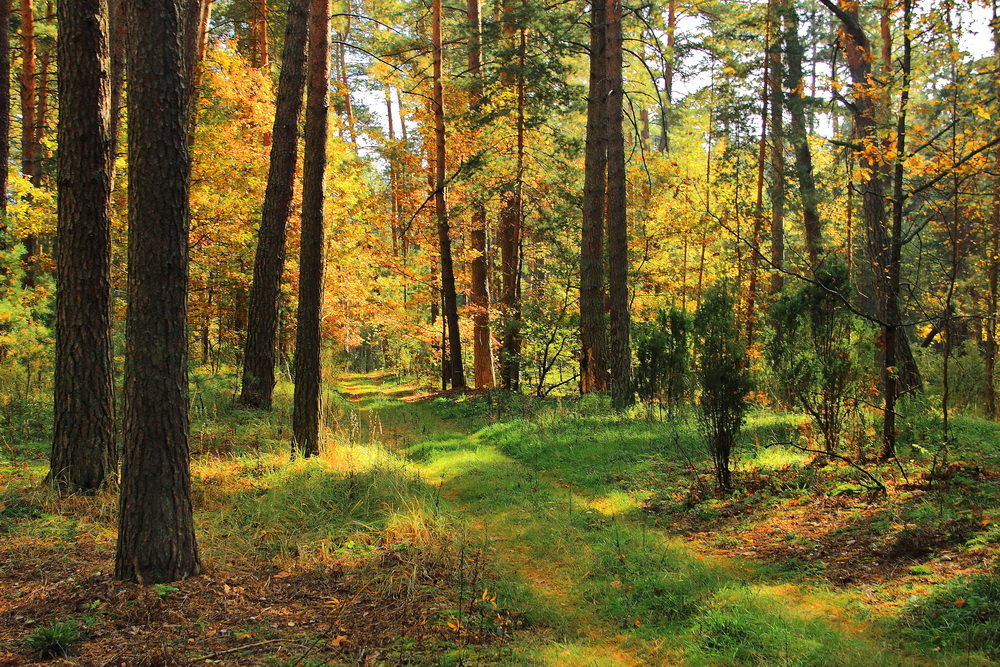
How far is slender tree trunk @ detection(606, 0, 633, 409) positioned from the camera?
11273 mm

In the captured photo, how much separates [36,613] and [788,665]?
13.1 feet

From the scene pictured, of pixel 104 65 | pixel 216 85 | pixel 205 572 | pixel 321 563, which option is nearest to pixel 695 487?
pixel 321 563

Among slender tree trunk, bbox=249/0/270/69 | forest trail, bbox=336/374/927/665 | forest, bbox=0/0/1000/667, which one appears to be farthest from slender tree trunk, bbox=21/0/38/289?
forest trail, bbox=336/374/927/665

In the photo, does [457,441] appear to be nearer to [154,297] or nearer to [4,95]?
[154,297]

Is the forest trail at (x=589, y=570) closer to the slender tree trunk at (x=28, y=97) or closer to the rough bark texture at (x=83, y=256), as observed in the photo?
the rough bark texture at (x=83, y=256)

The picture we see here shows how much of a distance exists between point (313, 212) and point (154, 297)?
134 inches

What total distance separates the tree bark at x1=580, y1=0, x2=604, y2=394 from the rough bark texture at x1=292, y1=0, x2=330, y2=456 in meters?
5.60

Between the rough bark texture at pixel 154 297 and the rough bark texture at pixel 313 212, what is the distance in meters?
3.03

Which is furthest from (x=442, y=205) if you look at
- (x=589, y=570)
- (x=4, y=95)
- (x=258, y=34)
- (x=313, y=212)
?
(x=589, y=570)

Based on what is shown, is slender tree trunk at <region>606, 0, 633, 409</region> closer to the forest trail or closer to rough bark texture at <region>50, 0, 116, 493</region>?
the forest trail

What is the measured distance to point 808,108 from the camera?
1675cm

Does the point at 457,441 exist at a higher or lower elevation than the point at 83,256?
lower

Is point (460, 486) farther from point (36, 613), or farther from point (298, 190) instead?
point (298, 190)

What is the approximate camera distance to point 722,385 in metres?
6.00
